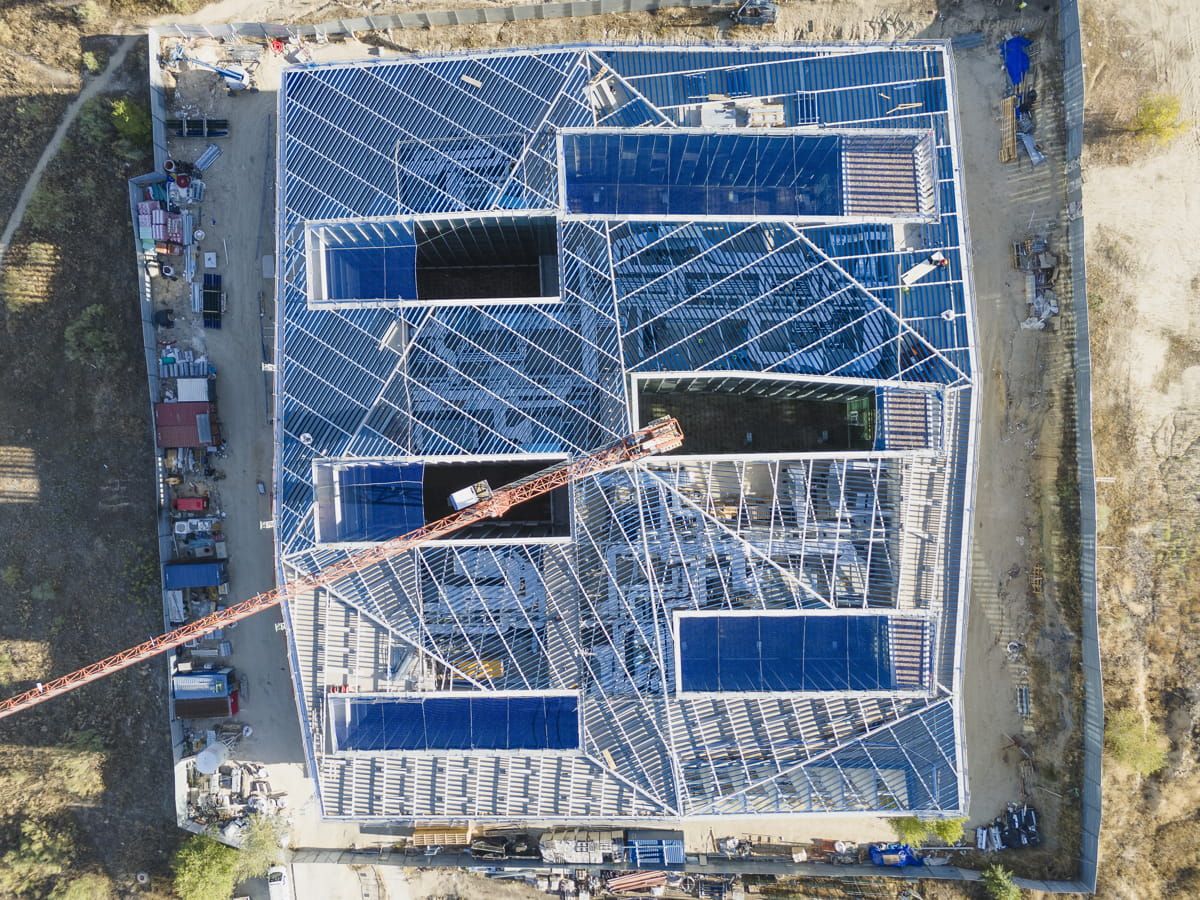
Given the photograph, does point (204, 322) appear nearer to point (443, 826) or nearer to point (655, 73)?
point (655, 73)

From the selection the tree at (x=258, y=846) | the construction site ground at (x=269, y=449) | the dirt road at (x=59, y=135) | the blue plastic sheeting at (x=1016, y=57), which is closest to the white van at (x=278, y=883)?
the tree at (x=258, y=846)

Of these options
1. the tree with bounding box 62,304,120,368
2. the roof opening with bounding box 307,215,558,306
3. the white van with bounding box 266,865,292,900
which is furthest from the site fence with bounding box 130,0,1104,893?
the roof opening with bounding box 307,215,558,306

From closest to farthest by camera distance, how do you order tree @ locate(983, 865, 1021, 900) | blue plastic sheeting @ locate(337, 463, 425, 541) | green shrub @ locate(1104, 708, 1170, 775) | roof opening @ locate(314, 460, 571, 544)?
roof opening @ locate(314, 460, 571, 544), blue plastic sheeting @ locate(337, 463, 425, 541), green shrub @ locate(1104, 708, 1170, 775), tree @ locate(983, 865, 1021, 900)

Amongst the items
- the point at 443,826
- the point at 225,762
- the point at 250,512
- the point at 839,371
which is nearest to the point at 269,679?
the point at 225,762

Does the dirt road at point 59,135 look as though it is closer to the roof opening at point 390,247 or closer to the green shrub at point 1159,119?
the roof opening at point 390,247

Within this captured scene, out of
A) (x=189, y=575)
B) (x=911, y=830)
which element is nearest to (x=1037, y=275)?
(x=911, y=830)

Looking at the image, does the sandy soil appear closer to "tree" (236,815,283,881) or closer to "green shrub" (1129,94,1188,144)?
"green shrub" (1129,94,1188,144)

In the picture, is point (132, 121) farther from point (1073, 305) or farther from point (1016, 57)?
point (1073, 305)
